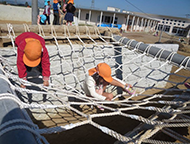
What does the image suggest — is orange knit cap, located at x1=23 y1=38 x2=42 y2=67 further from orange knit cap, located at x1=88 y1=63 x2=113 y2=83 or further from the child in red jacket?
orange knit cap, located at x1=88 y1=63 x2=113 y2=83

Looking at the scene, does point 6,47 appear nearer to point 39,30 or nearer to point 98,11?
point 39,30

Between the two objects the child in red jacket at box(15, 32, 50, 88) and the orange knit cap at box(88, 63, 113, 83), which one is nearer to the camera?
the child in red jacket at box(15, 32, 50, 88)

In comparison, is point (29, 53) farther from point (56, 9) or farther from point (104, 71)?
point (56, 9)

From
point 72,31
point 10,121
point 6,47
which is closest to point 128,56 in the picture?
point 72,31

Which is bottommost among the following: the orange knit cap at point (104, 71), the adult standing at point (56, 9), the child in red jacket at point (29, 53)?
the orange knit cap at point (104, 71)

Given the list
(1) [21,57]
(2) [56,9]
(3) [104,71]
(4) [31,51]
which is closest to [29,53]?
(4) [31,51]

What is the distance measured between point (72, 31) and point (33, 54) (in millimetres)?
1552

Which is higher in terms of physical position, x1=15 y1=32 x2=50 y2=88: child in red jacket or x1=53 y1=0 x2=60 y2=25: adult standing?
x1=53 y1=0 x2=60 y2=25: adult standing

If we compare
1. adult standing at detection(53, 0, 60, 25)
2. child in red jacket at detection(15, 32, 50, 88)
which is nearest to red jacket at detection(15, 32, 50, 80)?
child in red jacket at detection(15, 32, 50, 88)

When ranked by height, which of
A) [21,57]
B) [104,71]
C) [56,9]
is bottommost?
[104,71]

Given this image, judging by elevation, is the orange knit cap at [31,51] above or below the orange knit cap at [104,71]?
above

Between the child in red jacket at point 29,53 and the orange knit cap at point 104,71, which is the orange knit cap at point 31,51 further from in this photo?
the orange knit cap at point 104,71

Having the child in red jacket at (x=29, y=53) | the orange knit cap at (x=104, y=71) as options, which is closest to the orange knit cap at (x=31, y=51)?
the child in red jacket at (x=29, y=53)

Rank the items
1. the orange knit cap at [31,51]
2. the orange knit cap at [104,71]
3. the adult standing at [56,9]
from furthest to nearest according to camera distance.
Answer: the adult standing at [56,9] < the orange knit cap at [104,71] < the orange knit cap at [31,51]
